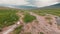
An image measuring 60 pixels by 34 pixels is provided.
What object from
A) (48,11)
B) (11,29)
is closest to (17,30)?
(11,29)

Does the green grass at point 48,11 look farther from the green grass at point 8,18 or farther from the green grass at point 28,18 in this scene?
the green grass at point 8,18

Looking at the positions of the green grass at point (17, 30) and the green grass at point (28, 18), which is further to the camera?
the green grass at point (28, 18)

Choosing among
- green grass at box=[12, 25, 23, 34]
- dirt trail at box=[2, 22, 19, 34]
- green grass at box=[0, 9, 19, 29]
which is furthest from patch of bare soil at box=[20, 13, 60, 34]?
green grass at box=[0, 9, 19, 29]

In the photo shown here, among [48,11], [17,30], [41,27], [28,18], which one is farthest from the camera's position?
[28,18]

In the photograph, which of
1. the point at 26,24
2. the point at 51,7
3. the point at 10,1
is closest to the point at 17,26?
the point at 26,24

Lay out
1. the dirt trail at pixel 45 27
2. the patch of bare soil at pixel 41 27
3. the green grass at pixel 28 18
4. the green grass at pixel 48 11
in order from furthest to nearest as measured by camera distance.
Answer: the green grass at pixel 28 18, the green grass at pixel 48 11, the dirt trail at pixel 45 27, the patch of bare soil at pixel 41 27

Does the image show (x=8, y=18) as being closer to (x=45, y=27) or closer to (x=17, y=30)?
(x=17, y=30)

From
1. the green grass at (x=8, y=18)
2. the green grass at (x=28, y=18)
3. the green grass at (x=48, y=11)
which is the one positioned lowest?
the green grass at (x=28, y=18)

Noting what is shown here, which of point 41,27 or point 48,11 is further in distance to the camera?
point 48,11

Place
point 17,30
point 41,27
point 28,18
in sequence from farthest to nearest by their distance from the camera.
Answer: point 28,18, point 41,27, point 17,30

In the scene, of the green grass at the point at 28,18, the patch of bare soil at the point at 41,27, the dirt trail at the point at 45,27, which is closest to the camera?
the patch of bare soil at the point at 41,27

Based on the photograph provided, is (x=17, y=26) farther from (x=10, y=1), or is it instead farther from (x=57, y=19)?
(x=57, y=19)

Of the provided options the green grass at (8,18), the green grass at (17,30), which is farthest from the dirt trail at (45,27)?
the green grass at (17,30)

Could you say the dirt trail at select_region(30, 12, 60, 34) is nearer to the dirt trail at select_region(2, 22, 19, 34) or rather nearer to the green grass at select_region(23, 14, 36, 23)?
the green grass at select_region(23, 14, 36, 23)
